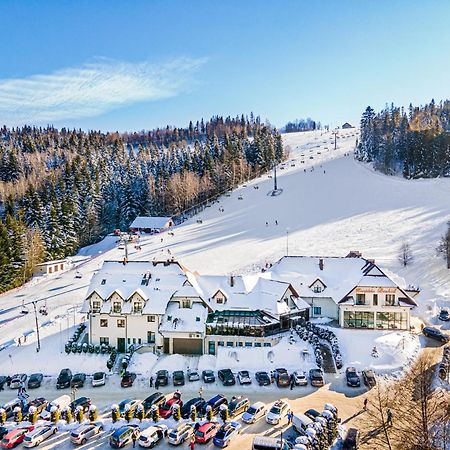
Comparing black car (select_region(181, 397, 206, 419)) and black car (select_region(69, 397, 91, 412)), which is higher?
black car (select_region(69, 397, 91, 412))

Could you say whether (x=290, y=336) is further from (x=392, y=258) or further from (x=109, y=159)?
(x=109, y=159)

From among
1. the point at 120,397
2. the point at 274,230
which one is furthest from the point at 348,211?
the point at 120,397

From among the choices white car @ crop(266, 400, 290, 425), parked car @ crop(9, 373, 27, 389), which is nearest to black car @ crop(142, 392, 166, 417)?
white car @ crop(266, 400, 290, 425)

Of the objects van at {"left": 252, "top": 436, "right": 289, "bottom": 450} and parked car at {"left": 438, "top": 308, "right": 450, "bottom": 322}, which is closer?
van at {"left": 252, "top": 436, "right": 289, "bottom": 450}

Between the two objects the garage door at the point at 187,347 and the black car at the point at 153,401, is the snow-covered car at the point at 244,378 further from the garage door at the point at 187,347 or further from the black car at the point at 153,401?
the black car at the point at 153,401

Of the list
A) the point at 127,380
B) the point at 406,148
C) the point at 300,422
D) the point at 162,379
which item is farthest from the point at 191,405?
the point at 406,148

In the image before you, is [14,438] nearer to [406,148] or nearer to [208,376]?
[208,376]

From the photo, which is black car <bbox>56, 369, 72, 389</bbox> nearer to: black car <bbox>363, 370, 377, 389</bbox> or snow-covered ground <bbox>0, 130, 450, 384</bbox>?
snow-covered ground <bbox>0, 130, 450, 384</bbox>
